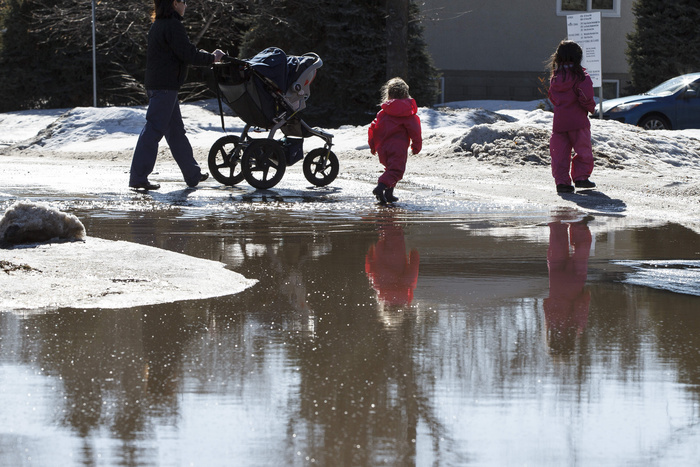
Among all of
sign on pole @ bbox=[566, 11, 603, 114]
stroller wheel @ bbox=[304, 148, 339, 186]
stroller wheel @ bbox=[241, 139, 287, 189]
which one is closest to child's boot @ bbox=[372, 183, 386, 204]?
stroller wheel @ bbox=[241, 139, 287, 189]

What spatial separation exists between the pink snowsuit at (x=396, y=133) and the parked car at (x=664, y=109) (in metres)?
11.7

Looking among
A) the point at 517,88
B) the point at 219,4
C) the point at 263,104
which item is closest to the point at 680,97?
the point at 517,88

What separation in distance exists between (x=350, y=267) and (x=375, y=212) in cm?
302

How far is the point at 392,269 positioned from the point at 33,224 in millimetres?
2265

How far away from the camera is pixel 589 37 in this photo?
17.0 m

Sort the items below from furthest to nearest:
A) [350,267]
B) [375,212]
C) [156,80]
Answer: [156,80] < [375,212] < [350,267]

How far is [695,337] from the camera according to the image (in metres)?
4.11

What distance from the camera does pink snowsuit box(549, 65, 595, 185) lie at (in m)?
10.5

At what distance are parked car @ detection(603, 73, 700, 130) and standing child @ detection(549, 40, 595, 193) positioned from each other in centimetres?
1018

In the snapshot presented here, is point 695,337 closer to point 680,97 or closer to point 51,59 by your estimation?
point 680,97

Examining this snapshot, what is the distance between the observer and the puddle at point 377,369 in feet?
9.43

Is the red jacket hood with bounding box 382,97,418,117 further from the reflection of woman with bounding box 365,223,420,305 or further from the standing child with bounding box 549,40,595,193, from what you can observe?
the reflection of woman with bounding box 365,223,420,305

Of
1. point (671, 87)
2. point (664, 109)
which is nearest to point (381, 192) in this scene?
point (664, 109)

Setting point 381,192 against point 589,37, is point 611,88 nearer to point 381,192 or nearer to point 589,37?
point 589,37
